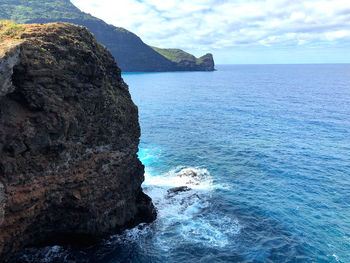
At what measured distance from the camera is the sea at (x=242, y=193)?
30.5 metres

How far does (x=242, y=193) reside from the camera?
43.2 metres

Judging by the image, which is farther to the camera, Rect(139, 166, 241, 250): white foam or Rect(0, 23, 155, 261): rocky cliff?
Rect(139, 166, 241, 250): white foam

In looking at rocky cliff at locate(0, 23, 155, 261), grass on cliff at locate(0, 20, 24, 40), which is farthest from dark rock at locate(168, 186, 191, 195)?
grass on cliff at locate(0, 20, 24, 40)

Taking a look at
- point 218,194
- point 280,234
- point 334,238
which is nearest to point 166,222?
point 218,194

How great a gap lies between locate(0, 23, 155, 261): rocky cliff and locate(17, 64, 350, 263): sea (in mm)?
4118

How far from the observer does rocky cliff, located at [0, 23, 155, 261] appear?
2367 cm

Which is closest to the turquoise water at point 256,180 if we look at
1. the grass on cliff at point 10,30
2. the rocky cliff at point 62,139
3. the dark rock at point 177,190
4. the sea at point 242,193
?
the sea at point 242,193

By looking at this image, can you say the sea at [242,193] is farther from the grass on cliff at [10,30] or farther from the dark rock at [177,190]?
the grass on cliff at [10,30]

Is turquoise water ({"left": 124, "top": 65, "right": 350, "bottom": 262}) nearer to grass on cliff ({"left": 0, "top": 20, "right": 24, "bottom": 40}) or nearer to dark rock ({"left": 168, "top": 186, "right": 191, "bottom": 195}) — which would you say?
dark rock ({"left": 168, "top": 186, "right": 191, "bottom": 195})

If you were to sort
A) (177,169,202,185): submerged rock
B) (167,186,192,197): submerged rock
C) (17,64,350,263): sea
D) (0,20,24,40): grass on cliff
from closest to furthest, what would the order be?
1. (0,20,24,40): grass on cliff
2. (17,64,350,263): sea
3. (167,186,192,197): submerged rock
4. (177,169,202,185): submerged rock

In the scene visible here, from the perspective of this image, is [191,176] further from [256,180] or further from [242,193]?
[256,180]

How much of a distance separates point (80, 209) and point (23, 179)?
7237mm

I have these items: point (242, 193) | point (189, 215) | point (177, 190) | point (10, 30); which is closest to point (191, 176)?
point (177, 190)

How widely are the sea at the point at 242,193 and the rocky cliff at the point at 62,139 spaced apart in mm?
4118
